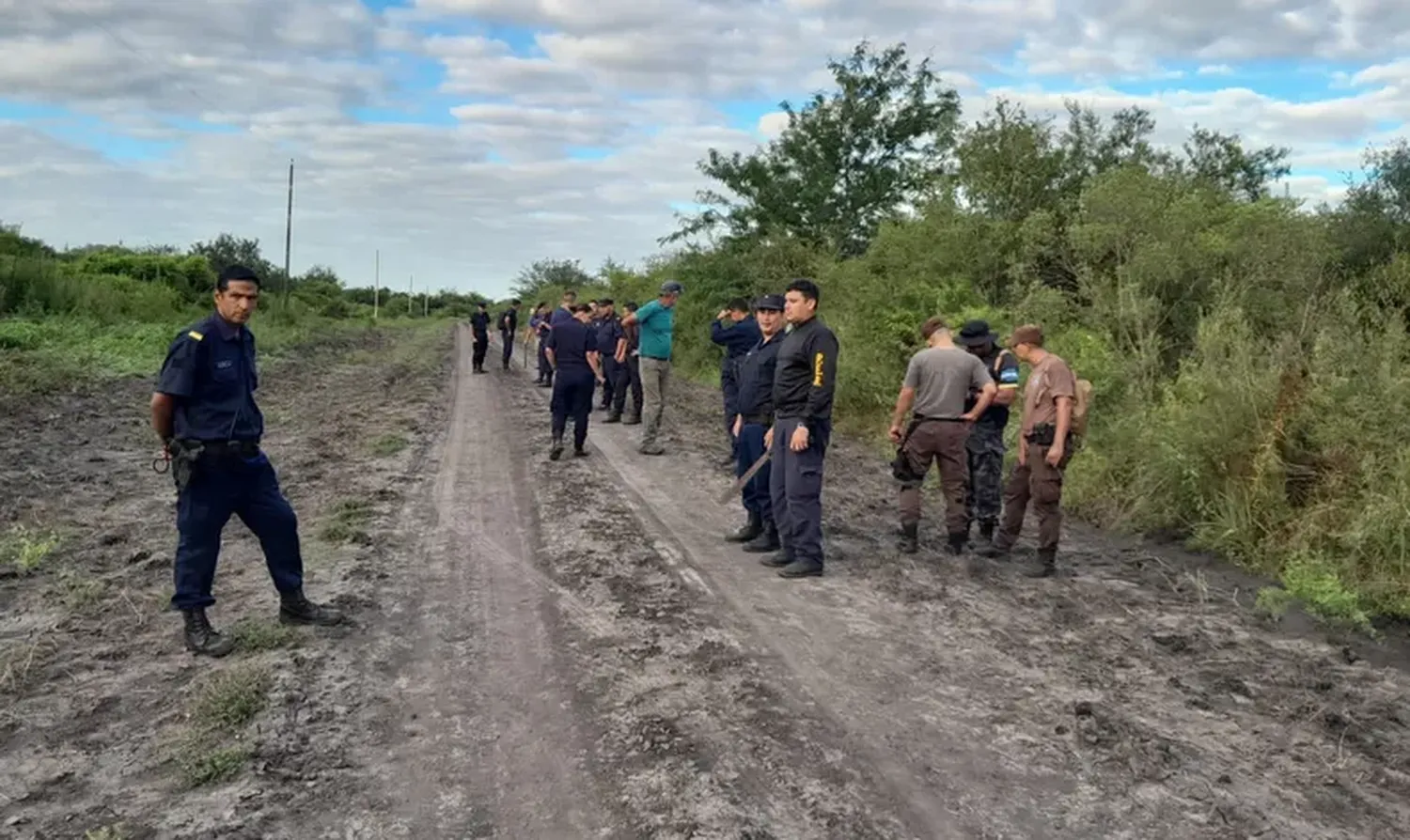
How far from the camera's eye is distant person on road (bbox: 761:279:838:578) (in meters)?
6.57

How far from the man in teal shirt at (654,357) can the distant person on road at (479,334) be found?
35.9 ft

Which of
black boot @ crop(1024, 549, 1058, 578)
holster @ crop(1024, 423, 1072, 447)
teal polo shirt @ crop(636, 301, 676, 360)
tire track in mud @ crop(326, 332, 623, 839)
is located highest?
teal polo shirt @ crop(636, 301, 676, 360)

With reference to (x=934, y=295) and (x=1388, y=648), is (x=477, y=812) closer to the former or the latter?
(x=1388, y=648)

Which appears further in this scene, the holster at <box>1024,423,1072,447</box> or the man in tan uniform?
the holster at <box>1024,423,1072,447</box>

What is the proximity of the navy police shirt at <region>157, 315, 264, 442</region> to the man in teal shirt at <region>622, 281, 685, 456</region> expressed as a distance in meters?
6.83

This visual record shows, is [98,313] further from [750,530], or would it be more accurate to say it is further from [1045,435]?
[1045,435]

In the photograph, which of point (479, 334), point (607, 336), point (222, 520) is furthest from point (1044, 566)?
point (479, 334)

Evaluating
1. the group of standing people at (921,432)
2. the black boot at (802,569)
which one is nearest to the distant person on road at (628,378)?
the group of standing people at (921,432)

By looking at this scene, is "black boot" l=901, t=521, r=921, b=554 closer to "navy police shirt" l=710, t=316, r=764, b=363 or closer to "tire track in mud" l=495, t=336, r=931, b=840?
"tire track in mud" l=495, t=336, r=931, b=840

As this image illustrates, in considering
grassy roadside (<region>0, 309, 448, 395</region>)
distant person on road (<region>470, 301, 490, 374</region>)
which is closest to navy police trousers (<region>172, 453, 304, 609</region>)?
grassy roadside (<region>0, 309, 448, 395</region>)

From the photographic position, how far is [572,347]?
10.8m

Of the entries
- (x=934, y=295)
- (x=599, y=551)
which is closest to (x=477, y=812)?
(x=599, y=551)

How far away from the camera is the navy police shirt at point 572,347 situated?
1080cm

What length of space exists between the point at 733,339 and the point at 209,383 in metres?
5.39
